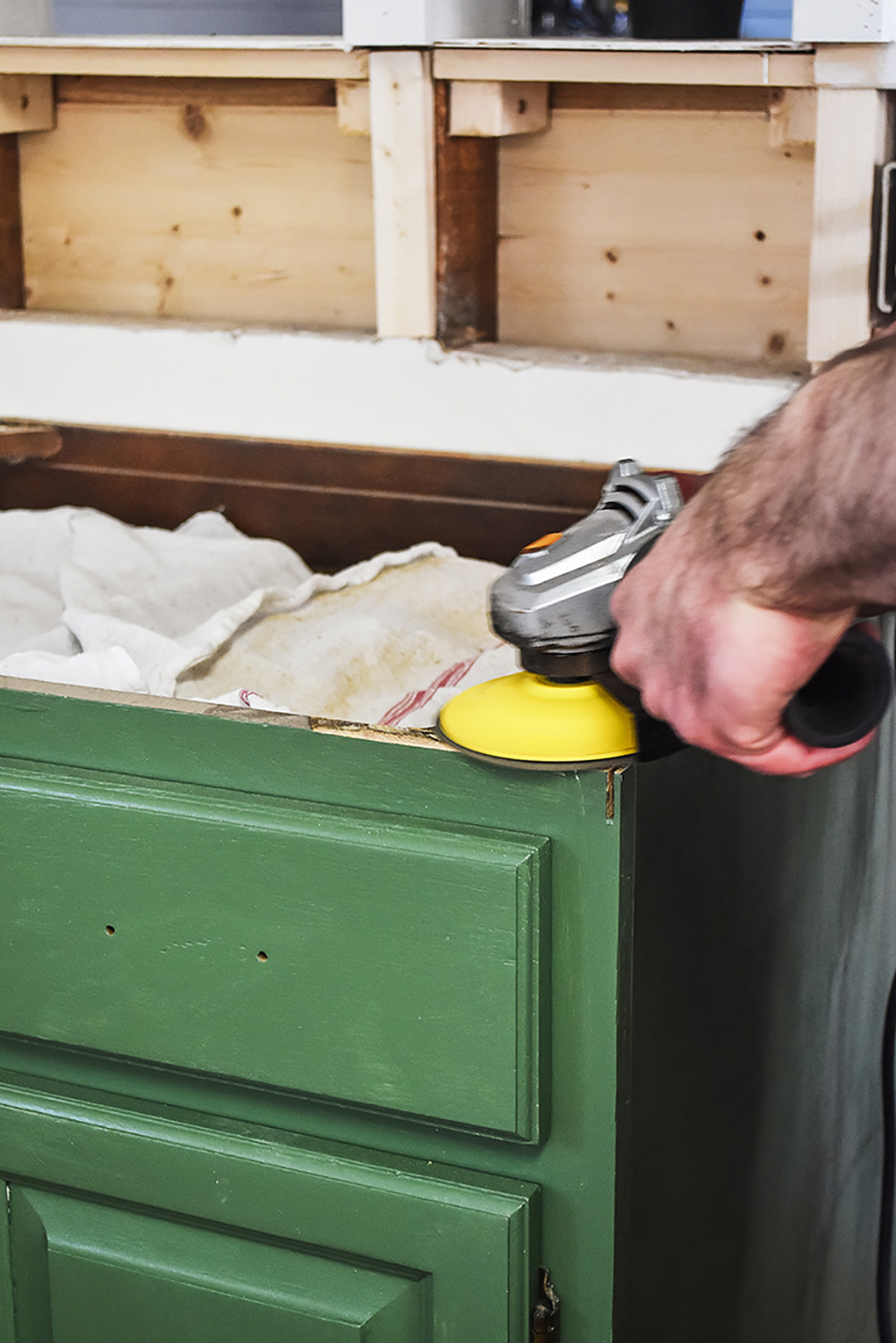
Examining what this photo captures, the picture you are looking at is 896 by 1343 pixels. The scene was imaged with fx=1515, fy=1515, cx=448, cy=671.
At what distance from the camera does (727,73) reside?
1354 mm

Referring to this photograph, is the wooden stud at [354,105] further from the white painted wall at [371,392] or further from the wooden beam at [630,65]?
the white painted wall at [371,392]

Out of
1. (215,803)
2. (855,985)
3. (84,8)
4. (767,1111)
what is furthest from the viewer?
(84,8)

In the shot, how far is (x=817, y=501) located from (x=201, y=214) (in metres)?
1.26

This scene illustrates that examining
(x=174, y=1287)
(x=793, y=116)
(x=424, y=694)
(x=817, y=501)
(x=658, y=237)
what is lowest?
(x=174, y=1287)

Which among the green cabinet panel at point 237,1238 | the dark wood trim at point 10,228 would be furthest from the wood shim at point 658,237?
the green cabinet panel at point 237,1238

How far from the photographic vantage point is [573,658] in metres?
0.93

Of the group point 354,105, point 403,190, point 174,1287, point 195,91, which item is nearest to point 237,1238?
point 174,1287

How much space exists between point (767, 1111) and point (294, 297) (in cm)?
106

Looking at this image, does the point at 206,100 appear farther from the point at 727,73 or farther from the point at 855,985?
the point at 855,985

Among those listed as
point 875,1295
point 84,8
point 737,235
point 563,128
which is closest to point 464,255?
point 563,128

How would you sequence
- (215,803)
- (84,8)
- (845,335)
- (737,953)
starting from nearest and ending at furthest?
(215,803), (737,953), (845,335), (84,8)

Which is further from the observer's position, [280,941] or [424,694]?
[424,694]

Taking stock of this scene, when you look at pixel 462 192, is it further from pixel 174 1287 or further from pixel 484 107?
pixel 174 1287

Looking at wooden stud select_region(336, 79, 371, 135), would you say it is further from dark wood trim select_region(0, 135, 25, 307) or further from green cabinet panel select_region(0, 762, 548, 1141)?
green cabinet panel select_region(0, 762, 548, 1141)
